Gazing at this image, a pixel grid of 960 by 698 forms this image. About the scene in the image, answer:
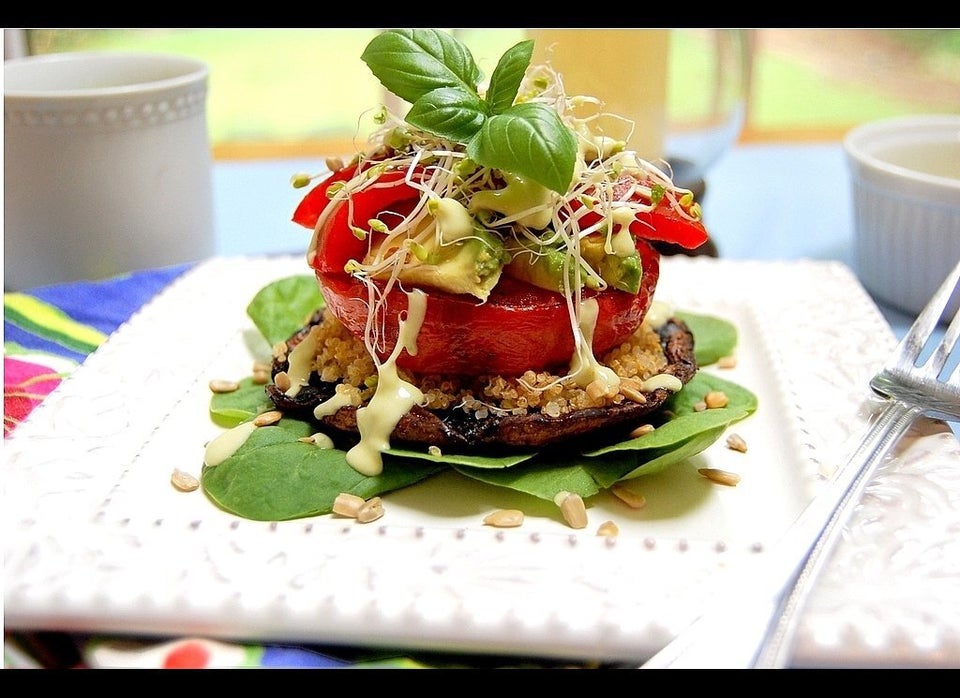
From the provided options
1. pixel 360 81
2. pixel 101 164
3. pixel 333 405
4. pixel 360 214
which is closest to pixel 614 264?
→ pixel 360 214

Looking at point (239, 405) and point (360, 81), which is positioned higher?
point (360, 81)

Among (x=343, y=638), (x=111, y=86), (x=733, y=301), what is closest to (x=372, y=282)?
(x=343, y=638)

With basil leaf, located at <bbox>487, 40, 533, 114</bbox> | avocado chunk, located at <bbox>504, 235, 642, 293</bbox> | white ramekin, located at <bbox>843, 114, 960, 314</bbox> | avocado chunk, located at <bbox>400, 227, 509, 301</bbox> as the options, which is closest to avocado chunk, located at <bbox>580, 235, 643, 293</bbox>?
avocado chunk, located at <bbox>504, 235, 642, 293</bbox>

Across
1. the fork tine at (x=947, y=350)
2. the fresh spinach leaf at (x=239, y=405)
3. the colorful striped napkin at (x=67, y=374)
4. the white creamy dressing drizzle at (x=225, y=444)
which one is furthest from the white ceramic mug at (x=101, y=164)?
the fork tine at (x=947, y=350)

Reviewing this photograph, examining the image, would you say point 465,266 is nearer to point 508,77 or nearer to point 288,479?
point 508,77

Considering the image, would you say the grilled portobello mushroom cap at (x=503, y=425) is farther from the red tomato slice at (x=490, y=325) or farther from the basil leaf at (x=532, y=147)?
the basil leaf at (x=532, y=147)

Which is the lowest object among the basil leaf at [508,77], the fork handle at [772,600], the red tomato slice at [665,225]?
the fork handle at [772,600]
